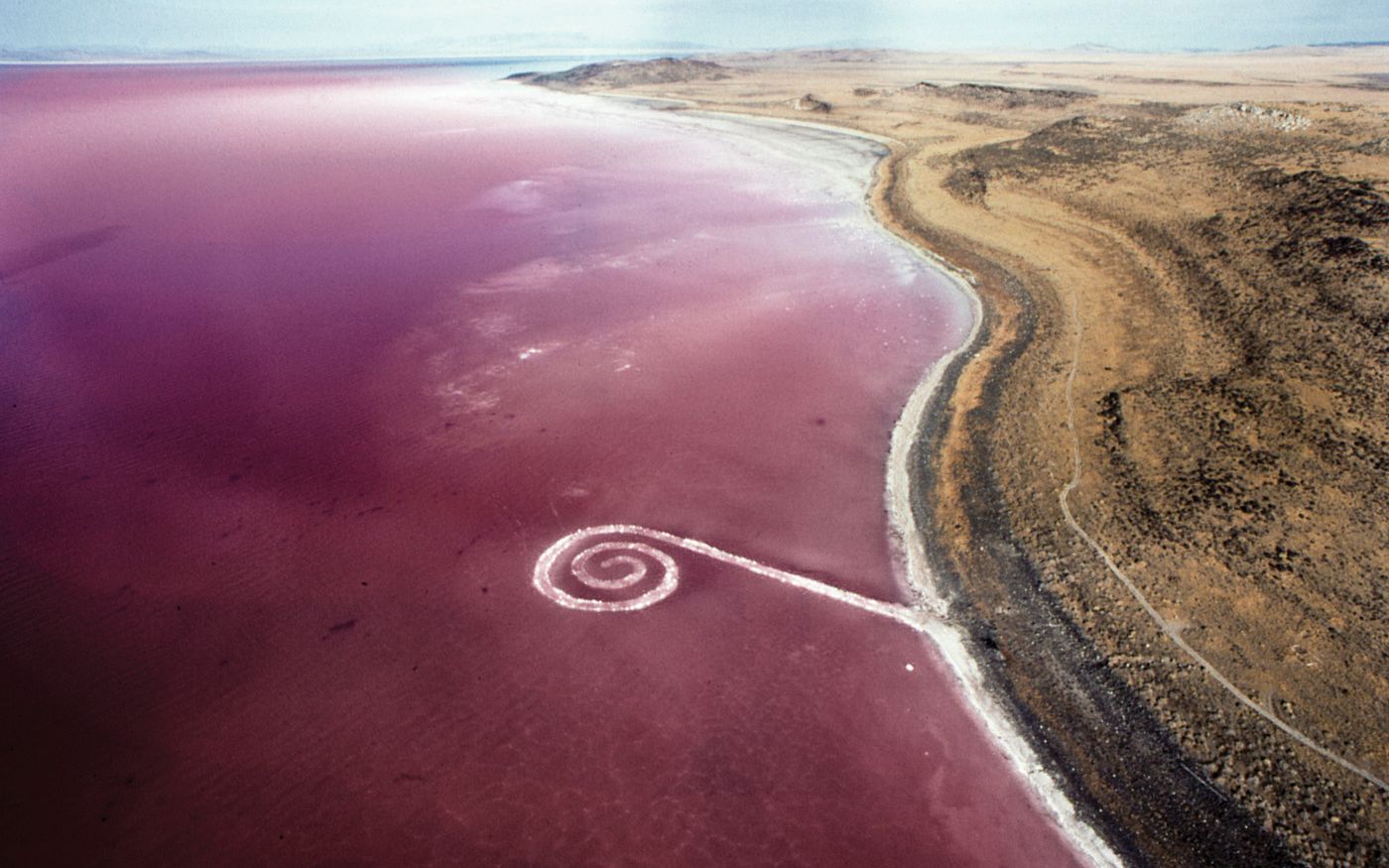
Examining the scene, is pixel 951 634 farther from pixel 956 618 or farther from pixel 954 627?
pixel 956 618

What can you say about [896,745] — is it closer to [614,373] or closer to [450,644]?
[450,644]

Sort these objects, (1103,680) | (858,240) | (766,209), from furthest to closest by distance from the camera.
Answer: (766,209) → (858,240) → (1103,680)

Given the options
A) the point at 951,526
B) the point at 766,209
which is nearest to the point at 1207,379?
the point at 951,526

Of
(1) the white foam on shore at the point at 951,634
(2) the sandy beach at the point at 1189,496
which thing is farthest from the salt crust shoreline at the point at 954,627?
(2) the sandy beach at the point at 1189,496

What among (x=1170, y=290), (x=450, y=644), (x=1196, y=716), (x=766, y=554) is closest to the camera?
(x=1196, y=716)

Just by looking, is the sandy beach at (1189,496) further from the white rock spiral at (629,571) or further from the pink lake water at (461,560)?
the white rock spiral at (629,571)
